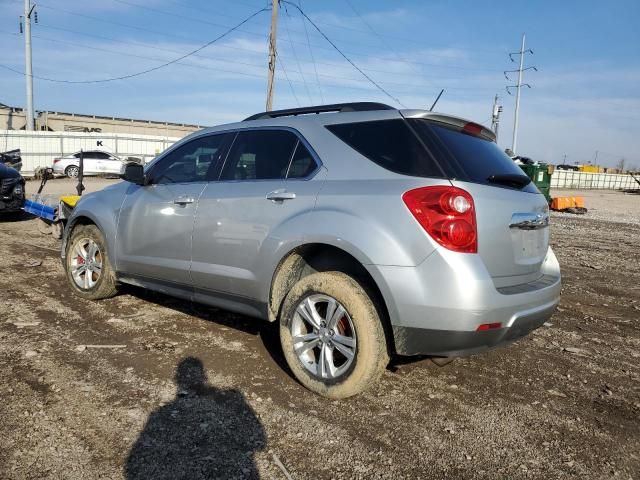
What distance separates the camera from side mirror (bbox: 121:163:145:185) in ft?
15.2

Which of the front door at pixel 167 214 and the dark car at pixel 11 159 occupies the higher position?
the dark car at pixel 11 159

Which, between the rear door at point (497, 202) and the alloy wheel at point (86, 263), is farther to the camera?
the alloy wheel at point (86, 263)

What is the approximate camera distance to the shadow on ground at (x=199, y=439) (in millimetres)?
2484

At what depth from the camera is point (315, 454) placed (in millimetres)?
2670

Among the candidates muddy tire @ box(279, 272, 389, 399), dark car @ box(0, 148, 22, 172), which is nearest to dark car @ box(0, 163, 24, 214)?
muddy tire @ box(279, 272, 389, 399)

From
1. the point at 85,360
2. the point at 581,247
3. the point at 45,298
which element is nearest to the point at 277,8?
the point at 581,247

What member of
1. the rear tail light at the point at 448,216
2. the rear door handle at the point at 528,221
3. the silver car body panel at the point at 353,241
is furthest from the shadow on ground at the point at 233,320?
the rear door handle at the point at 528,221

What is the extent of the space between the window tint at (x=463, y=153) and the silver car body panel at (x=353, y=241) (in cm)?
10

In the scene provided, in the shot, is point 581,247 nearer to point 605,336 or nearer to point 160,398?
point 605,336

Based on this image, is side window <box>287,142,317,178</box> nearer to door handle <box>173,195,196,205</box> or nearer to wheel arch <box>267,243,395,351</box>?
wheel arch <box>267,243,395,351</box>

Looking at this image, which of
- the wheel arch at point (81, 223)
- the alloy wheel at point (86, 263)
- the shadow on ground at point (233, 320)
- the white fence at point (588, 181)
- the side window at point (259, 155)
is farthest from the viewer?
the white fence at point (588, 181)

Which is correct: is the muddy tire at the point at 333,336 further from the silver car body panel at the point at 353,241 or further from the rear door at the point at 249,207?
the rear door at the point at 249,207

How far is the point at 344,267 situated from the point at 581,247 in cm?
841

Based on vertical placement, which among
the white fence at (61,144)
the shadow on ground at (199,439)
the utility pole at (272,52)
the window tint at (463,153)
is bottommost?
the shadow on ground at (199,439)
